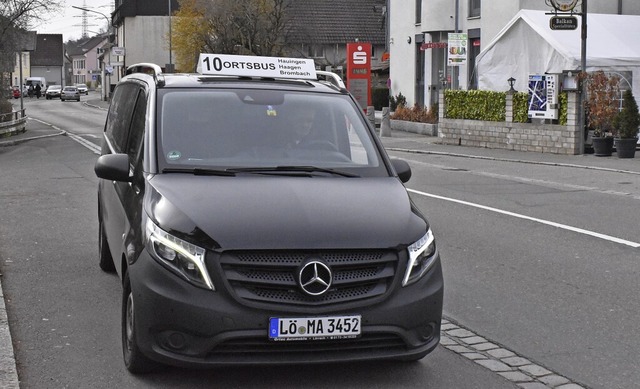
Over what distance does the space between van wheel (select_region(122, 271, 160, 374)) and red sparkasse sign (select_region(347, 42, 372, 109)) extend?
84.9ft

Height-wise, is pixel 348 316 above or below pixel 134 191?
below

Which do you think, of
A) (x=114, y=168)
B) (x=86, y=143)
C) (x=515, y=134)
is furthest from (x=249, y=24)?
(x=114, y=168)

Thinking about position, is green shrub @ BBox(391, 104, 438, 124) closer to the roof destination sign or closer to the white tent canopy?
the white tent canopy

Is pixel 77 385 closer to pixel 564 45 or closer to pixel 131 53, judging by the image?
pixel 564 45

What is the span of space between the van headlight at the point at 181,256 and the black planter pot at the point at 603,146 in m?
18.9

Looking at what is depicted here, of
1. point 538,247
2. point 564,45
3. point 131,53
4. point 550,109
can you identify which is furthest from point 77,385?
point 131,53

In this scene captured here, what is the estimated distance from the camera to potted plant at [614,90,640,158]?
72.4ft

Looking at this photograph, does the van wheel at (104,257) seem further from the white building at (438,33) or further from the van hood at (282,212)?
the white building at (438,33)

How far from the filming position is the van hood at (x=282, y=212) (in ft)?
17.3

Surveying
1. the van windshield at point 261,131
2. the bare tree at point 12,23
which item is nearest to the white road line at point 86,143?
the bare tree at point 12,23

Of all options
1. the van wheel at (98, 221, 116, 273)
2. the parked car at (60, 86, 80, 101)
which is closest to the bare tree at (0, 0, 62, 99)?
the van wheel at (98, 221, 116, 273)

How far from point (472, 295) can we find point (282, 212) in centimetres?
303

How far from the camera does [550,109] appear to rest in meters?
24.3

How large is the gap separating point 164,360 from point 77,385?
26.4 inches
